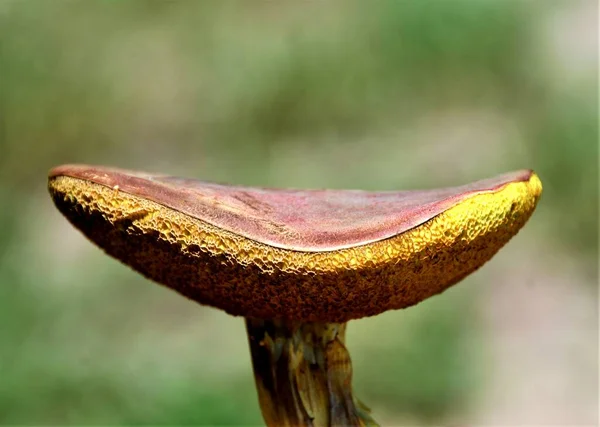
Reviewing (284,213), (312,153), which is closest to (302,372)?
(284,213)

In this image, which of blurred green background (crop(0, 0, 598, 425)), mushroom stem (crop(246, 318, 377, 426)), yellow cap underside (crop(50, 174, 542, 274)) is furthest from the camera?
blurred green background (crop(0, 0, 598, 425))

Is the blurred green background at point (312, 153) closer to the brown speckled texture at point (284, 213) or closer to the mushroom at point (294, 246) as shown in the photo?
the mushroom at point (294, 246)

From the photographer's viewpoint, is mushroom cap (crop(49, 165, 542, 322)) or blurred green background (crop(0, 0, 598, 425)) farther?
blurred green background (crop(0, 0, 598, 425))

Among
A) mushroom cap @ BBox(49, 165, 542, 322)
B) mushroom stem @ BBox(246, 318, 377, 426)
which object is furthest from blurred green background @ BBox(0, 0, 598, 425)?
mushroom cap @ BBox(49, 165, 542, 322)

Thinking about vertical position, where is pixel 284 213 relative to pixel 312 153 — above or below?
below

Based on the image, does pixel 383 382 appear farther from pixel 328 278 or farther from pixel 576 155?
pixel 328 278

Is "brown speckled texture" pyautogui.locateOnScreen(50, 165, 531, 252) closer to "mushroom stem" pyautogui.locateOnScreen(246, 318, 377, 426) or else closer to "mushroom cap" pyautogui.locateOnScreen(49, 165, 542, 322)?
"mushroom cap" pyautogui.locateOnScreen(49, 165, 542, 322)

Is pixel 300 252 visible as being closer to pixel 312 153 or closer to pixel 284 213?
pixel 284 213
